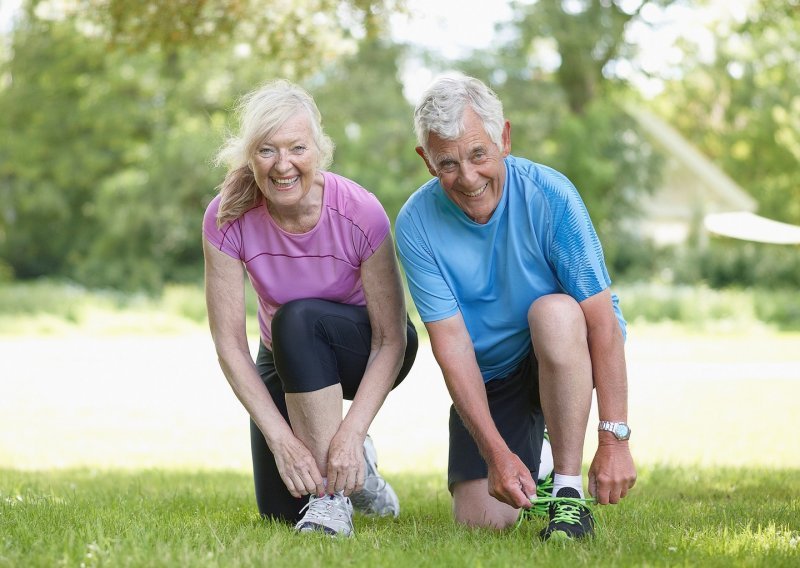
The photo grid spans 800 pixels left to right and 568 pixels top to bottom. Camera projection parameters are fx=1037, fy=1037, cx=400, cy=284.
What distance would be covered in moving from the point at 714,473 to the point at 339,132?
21782mm

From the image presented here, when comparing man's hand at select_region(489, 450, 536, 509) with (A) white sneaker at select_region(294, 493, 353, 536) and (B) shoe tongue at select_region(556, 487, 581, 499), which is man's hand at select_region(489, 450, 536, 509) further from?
(A) white sneaker at select_region(294, 493, 353, 536)

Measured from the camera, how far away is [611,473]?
11.0 ft

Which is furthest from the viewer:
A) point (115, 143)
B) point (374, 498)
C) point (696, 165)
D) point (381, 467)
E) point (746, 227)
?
point (696, 165)

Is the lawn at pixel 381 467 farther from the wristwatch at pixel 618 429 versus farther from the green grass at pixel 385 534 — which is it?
the wristwatch at pixel 618 429

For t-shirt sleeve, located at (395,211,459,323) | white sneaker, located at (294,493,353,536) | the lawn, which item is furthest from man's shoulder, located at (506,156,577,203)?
white sneaker, located at (294,493,353,536)

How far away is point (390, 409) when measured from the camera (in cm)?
1052

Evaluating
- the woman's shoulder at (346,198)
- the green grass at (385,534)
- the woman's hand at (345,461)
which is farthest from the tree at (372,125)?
the woman's hand at (345,461)

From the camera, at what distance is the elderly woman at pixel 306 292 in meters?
3.57

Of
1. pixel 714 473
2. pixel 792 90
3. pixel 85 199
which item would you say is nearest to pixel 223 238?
pixel 714 473

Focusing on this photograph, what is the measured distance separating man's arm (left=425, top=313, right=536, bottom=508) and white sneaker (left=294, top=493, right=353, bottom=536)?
1.72ft

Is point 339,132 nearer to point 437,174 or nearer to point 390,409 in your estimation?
point 390,409

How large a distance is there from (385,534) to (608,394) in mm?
890

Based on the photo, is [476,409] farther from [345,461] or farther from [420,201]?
[420,201]

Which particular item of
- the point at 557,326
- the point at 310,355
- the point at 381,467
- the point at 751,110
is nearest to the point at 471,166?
the point at 557,326
